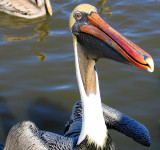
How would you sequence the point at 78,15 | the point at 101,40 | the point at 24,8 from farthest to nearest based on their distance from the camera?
1. the point at 24,8
2. the point at 78,15
3. the point at 101,40

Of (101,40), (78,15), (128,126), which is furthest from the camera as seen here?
(128,126)

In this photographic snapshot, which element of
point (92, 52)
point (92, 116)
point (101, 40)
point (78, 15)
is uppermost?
point (78, 15)

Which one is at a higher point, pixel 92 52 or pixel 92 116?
pixel 92 52

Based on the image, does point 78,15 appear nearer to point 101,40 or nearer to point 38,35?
point 101,40

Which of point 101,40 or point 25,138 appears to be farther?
point 25,138

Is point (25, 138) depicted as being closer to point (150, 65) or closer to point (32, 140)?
point (32, 140)

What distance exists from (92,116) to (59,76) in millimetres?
3152

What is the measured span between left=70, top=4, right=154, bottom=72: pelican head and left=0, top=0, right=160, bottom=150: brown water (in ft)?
6.73

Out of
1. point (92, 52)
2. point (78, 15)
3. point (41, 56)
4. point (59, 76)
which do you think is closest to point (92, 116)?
point (92, 52)

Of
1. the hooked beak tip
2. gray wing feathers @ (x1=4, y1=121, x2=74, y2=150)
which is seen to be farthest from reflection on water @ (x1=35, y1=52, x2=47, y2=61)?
the hooked beak tip

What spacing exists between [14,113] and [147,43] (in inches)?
134

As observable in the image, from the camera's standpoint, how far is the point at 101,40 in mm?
3398

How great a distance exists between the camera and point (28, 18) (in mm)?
9445

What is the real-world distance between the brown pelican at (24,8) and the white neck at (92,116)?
602cm
